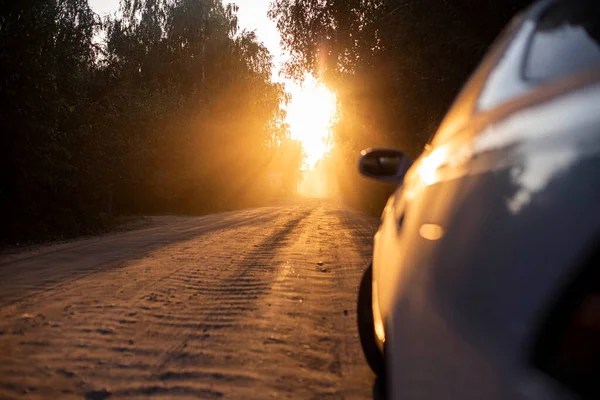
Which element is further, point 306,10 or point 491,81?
point 306,10

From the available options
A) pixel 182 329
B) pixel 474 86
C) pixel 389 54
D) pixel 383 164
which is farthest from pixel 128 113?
pixel 474 86

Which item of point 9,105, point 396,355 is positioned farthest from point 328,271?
point 9,105

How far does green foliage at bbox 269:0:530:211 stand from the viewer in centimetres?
995

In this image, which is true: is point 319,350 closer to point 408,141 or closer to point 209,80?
point 408,141

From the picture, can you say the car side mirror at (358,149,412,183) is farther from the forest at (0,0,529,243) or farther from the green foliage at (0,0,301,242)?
the green foliage at (0,0,301,242)

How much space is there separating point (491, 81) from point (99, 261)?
7.94 meters

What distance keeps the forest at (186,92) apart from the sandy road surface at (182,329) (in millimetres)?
4758

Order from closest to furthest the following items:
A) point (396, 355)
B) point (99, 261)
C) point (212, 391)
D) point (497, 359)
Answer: point (497, 359) < point (396, 355) < point (212, 391) < point (99, 261)

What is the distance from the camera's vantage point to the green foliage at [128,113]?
1260 centimetres

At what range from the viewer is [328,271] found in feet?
24.8

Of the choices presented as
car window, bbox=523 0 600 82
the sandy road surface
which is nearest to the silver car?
car window, bbox=523 0 600 82

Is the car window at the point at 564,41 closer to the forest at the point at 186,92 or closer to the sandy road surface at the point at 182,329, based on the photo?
the sandy road surface at the point at 182,329

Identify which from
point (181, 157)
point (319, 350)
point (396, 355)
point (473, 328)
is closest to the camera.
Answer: point (473, 328)

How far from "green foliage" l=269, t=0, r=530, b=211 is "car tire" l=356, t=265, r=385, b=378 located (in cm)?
683
